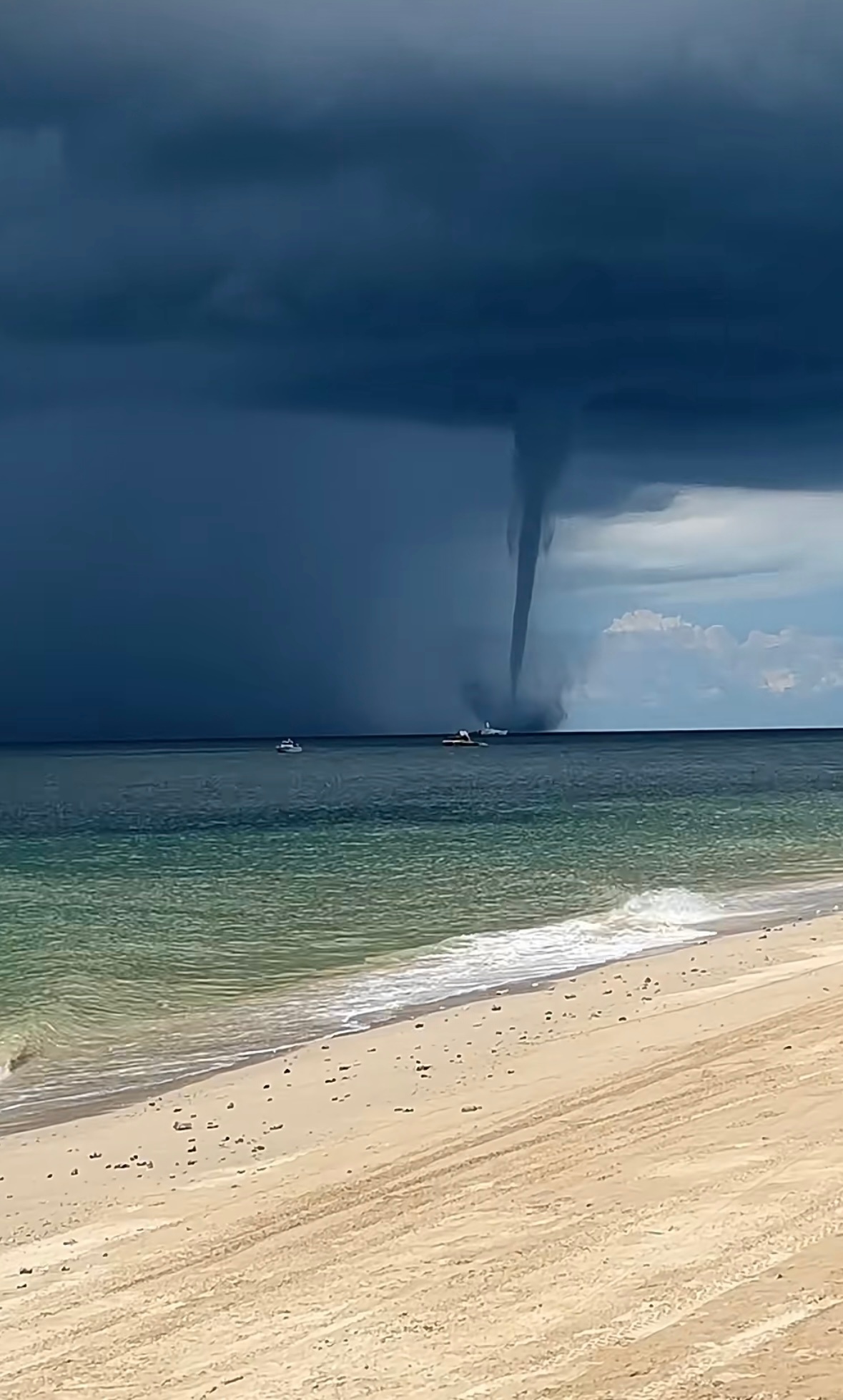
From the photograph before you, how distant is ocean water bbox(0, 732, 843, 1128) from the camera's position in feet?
63.3

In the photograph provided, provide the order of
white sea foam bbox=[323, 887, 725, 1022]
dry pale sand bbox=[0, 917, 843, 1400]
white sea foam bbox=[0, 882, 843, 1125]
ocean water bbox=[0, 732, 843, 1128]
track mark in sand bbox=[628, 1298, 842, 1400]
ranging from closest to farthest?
track mark in sand bbox=[628, 1298, 842, 1400] < dry pale sand bbox=[0, 917, 843, 1400] < white sea foam bbox=[0, 882, 843, 1125] < ocean water bbox=[0, 732, 843, 1128] < white sea foam bbox=[323, 887, 725, 1022]

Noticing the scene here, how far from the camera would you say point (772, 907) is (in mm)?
31281

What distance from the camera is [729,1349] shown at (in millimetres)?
7324

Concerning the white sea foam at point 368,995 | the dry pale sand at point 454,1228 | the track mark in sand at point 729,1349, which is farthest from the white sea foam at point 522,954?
the track mark in sand at point 729,1349

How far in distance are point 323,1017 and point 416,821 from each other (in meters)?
48.5

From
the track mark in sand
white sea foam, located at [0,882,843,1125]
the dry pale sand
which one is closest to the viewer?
the track mark in sand

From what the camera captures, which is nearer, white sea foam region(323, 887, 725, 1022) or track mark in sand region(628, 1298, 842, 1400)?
track mark in sand region(628, 1298, 842, 1400)

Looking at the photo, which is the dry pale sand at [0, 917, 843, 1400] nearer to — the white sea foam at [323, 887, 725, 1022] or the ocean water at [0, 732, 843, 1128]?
the ocean water at [0, 732, 843, 1128]

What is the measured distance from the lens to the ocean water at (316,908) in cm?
1928

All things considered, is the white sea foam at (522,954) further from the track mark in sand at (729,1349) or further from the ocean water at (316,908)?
the track mark in sand at (729,1349)

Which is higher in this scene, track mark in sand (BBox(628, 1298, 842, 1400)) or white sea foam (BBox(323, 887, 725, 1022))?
track mark in sand (BBox(628, 1298, 842, 1400))

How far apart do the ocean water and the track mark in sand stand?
9.11 meters

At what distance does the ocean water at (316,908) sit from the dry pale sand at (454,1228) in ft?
10.3

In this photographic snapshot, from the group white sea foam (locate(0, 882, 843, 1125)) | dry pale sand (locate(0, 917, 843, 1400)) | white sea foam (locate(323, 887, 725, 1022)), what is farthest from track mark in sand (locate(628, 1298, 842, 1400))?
white sea foam (locate(323, 887, 725, 1022))
